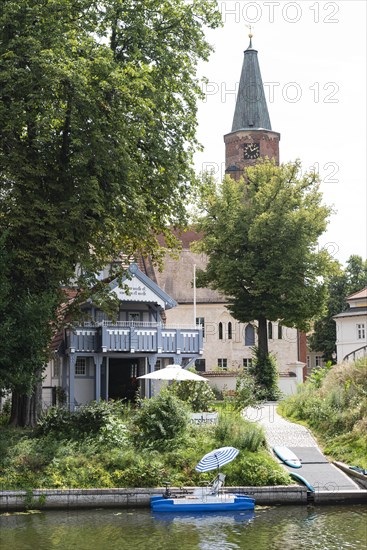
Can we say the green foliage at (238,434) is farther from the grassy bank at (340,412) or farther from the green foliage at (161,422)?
the grassy bank at (340,412)

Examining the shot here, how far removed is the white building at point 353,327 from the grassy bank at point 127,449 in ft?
144

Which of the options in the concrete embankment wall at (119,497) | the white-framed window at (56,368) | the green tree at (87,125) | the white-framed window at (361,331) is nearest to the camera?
the concrete embankment wall at (119,497)

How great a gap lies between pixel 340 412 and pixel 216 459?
8.34 meters

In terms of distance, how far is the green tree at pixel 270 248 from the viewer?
155ft

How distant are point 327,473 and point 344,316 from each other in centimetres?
4709

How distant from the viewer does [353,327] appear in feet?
226

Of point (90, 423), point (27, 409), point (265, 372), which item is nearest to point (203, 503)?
point (90, 423)

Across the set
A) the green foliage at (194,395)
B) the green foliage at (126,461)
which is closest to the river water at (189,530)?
the green foliage at (126,461)

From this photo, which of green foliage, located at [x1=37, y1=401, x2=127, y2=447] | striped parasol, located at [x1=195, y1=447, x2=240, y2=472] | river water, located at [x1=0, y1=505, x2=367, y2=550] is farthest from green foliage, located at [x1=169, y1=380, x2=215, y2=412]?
river water, located at [x1=0, y1=505, x2=367, y2=550]

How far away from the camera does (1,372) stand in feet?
79.3

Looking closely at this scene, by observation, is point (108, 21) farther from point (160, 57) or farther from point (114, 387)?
point (114, 387)

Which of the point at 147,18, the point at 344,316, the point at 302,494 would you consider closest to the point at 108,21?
the point at 147,18

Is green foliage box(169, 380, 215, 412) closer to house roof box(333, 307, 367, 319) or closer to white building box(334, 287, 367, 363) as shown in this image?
white building box(334, 287, 367, 363)

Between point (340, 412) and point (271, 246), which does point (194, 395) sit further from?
point (271, 246)
